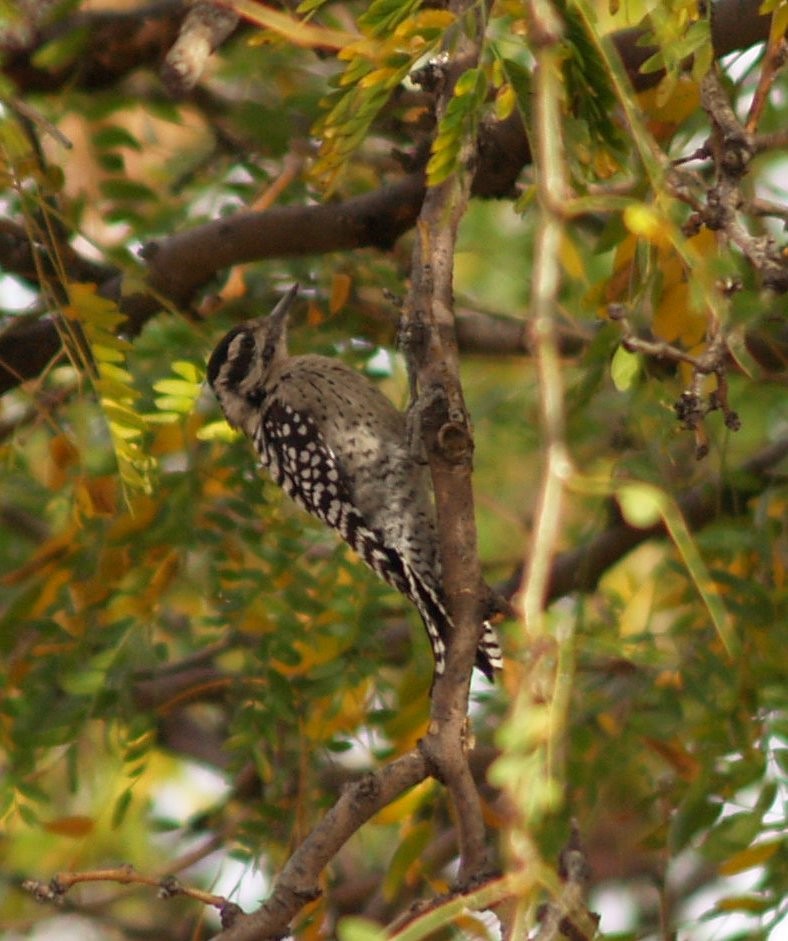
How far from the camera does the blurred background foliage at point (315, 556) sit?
303cm

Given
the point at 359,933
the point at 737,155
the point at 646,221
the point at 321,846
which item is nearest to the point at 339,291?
the point at 737,155

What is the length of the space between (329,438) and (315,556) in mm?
498

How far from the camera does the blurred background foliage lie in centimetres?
303

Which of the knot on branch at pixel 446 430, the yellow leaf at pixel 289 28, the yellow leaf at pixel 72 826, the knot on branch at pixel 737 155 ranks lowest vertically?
the yellow leaf at pixel 72 826

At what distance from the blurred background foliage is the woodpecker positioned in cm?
12

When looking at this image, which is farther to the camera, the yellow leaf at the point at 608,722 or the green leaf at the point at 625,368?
the yellow leaf at the point at 608,722

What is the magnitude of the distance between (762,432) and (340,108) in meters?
3.07

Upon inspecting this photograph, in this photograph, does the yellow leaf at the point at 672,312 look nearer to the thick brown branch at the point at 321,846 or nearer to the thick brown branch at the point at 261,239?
the thick brown branch at the point at 261,239

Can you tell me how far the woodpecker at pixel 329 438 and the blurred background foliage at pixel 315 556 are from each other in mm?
123

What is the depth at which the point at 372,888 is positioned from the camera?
4.99 meters

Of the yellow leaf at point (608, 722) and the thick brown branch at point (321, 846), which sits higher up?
the thick brown branch at point (321, 846)

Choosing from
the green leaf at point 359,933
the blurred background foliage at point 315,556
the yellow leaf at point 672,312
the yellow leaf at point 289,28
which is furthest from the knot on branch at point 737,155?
the green leaf at point 359,933

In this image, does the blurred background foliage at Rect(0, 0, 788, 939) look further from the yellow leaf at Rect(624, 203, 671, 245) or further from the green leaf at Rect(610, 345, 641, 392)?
the yellow leaf at Rect(624, 203, 671, 245)

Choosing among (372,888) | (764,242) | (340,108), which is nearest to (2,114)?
(340,108)
